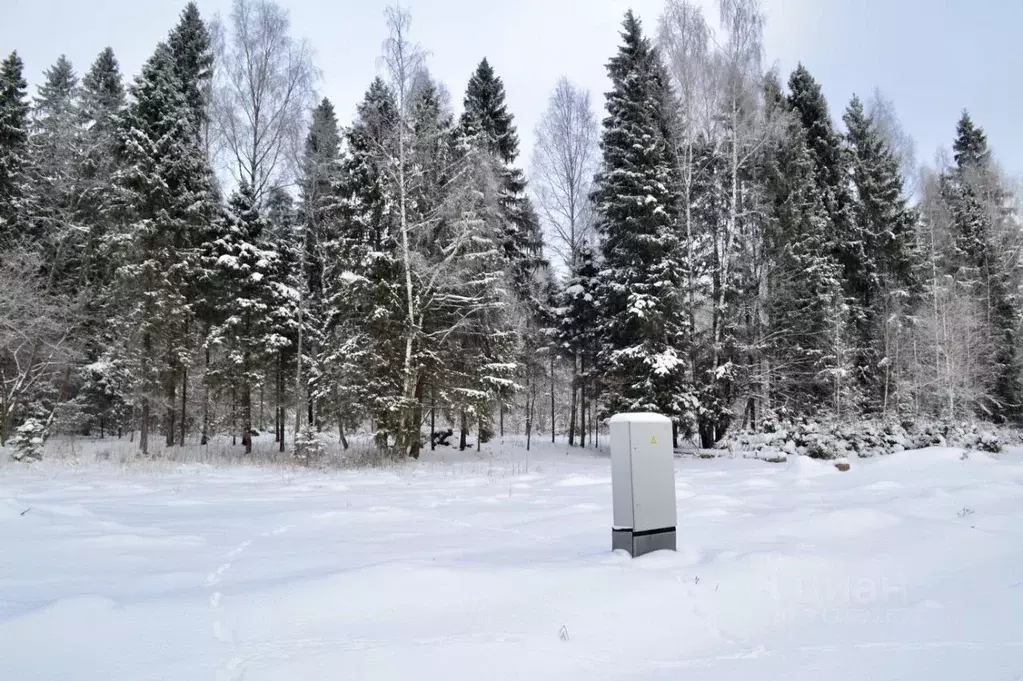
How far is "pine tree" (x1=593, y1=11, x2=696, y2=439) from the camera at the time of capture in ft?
65.8

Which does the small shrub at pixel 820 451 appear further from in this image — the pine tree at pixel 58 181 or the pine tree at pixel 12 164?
the pine tree at pixel 12 164

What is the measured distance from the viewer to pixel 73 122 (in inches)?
900

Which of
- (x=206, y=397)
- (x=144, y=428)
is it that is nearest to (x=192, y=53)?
(x=206, y=397)

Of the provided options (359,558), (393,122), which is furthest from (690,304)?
(359,558)

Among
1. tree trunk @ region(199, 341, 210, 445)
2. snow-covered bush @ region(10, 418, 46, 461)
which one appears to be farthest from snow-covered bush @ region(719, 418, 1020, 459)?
tree trunk @ region(199, 341, 210, 445)

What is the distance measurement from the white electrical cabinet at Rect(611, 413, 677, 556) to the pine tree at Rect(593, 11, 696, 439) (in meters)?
14.4

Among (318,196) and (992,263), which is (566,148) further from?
(992,263)

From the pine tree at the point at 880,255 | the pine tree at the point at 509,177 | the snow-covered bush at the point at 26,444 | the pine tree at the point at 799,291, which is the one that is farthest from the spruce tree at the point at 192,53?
the pine tree at the point at 880,255

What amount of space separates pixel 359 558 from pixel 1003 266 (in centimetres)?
3845

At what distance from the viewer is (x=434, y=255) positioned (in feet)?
62.8

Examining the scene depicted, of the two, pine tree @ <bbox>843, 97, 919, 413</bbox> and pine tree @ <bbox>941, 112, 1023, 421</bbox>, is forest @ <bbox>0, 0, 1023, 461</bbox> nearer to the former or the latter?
pine tree @ <bbox>843, 97, 919, 413</bbox>

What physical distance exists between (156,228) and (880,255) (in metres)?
30.6

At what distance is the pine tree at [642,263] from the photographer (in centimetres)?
2005

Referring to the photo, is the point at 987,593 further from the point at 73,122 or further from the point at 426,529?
the point at 73,122
